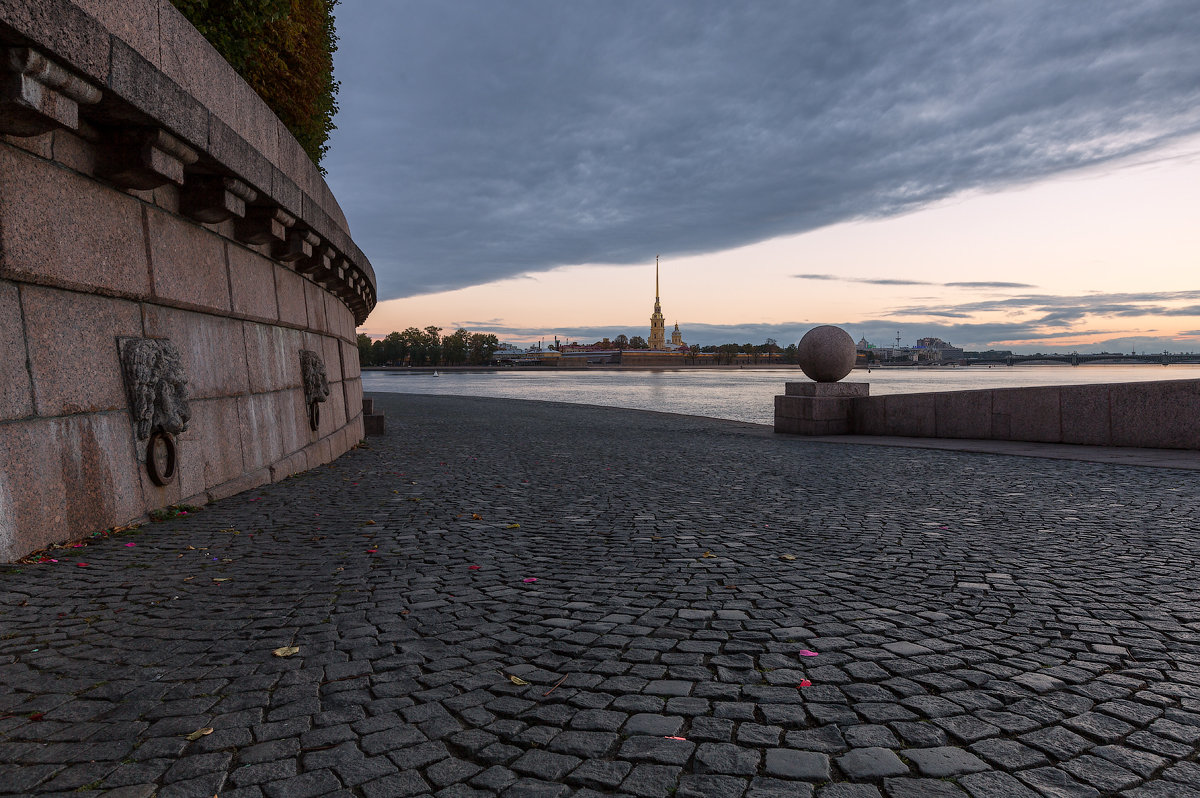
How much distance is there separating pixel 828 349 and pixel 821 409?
1.23 metres

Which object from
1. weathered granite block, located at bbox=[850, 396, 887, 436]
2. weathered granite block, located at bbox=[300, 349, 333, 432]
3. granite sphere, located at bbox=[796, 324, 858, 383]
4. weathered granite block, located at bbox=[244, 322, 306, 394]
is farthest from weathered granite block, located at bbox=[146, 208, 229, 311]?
weathered granite block, located at bbox=[850, 396, 887, 436]

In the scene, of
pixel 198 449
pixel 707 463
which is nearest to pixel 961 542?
pixel 707 463

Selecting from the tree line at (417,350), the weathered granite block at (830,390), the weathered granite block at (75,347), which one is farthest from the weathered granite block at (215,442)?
the tree line at (417,350)

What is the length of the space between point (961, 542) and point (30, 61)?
6484 mm

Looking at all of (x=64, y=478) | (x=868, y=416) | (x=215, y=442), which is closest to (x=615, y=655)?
(x=64, y=478)

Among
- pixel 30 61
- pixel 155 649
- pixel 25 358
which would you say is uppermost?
pixel 30 61

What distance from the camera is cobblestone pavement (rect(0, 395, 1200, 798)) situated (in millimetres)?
2291

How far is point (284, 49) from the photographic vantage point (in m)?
11.0

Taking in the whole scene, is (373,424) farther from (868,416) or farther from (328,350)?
(868,416)

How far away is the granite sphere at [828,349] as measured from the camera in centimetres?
1411

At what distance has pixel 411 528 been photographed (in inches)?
230

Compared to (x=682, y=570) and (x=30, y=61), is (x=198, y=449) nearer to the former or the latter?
(x=30, y=61)

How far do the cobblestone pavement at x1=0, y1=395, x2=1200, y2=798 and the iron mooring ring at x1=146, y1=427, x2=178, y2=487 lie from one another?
0.46m

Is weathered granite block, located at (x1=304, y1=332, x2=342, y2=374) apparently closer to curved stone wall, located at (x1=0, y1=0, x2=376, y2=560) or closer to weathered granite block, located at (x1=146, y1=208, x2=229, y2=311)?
curved stone wall, located at (x1=0, y1=0, x2=376, y2=560)
